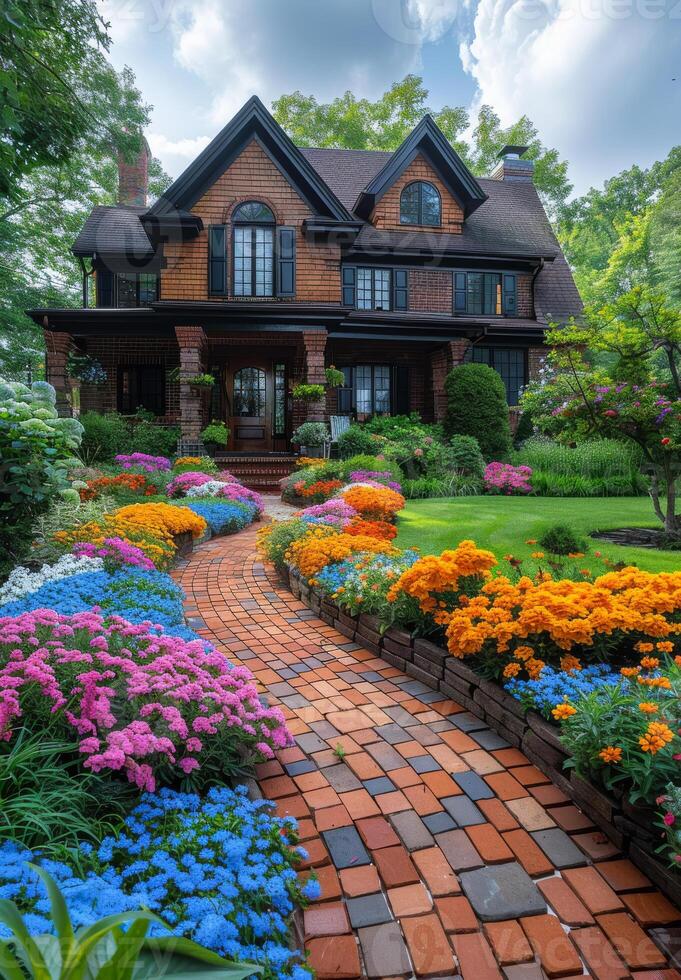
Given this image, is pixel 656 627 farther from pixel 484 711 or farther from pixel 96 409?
pixel 96 409

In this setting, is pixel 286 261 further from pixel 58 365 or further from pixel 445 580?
pixel 445 580

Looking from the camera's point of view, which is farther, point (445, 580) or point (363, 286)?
point (363, 286)

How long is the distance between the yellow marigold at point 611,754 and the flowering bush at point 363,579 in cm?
190

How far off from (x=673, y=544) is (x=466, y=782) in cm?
512

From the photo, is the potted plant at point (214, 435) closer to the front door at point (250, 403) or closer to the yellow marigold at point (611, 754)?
the front door at point (250, 403)

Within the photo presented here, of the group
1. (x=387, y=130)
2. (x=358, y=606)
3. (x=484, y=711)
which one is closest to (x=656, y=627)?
(x=484, y=711)

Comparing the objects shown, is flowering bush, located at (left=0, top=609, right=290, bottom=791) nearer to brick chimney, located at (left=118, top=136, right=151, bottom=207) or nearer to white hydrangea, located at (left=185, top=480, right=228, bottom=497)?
white hydrangea, located at (left=185, top=480, right=228, bottom=497)

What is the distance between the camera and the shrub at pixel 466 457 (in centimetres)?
1175

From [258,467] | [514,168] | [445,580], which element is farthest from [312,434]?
[514,168]

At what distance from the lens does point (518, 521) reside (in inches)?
290

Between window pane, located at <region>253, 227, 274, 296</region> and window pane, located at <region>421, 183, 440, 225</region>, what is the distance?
5.12m

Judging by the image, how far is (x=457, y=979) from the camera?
1549mm

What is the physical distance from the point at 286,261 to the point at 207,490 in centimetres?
765

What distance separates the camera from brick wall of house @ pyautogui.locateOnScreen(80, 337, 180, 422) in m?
15.2
